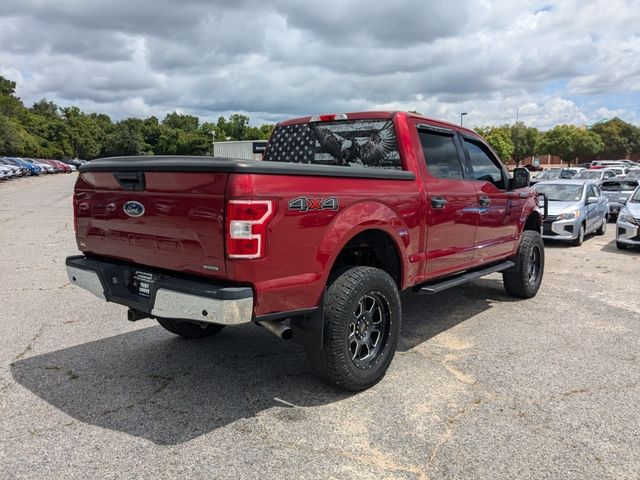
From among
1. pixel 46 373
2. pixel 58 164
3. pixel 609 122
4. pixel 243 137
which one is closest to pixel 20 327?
pixel 46 373

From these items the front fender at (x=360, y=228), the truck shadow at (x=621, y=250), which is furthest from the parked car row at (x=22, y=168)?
the front fender at (x=360, y=228)

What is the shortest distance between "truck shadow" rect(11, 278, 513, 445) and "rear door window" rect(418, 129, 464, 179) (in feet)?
5.39

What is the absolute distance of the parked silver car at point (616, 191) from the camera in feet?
56.9

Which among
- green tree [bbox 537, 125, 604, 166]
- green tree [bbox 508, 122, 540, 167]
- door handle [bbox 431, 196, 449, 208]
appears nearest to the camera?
door handle [bbox 431, 196, 449, 208]

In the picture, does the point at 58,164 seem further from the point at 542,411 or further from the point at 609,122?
the point at 609,122

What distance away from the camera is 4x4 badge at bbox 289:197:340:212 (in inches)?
123

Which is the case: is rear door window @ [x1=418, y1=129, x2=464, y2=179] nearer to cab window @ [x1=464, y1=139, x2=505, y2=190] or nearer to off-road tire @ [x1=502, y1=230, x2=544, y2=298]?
cab window @ [x1=464, y1=139, x2=505, y2=190]

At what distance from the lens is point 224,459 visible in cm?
292

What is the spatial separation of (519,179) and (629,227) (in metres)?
6.15

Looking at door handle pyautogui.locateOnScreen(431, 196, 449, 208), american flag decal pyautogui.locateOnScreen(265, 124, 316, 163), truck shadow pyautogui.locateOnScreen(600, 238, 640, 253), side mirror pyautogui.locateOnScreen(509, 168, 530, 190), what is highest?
american flag decal pyautogui.locateOnScreen(265, 124, 316, 163)

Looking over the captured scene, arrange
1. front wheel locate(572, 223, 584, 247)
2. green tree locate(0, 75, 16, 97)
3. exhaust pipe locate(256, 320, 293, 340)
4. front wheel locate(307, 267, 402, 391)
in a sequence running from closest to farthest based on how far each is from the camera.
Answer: exhaust pipe locate(256, 320, 293, 340)
front wheel locate(307, 267, 402, 391)
front wheel locate(572, 223, 584, 247)
green tree locate(0, 75, 16, 97)

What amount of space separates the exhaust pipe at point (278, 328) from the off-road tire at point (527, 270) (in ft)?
12.8

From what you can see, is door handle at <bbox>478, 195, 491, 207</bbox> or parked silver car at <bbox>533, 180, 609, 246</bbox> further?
parked silver car at <bbox>533, 180, 609, 246</bbox>

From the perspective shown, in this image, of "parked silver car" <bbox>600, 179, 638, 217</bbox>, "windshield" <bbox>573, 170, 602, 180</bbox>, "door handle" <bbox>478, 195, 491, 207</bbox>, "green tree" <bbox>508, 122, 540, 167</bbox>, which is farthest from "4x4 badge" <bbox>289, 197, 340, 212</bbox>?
"green tree" <bbox>508, 122, 540, 167</bbox>
